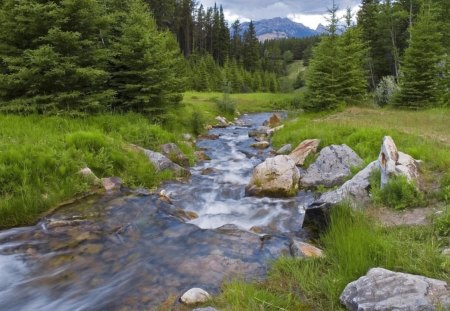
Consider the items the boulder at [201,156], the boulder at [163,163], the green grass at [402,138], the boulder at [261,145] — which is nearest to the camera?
the green grass at [402,138]

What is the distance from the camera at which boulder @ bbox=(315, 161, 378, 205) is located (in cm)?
754

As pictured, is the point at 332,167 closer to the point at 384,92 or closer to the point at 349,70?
the point at 349,70

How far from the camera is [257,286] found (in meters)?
4.97

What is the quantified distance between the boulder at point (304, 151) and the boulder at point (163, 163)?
4.10 m

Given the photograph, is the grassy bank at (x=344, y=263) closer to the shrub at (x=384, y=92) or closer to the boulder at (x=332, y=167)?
the boulder at (x=332, y=167)

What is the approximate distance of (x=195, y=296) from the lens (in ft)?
16.2

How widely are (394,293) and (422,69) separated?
82.8 feet

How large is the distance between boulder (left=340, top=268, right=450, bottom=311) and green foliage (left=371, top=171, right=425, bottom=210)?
10.5ft

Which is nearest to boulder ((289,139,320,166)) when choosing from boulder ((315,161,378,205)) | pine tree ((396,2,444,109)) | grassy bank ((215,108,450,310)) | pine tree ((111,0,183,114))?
boulder ((315,161,378,205))

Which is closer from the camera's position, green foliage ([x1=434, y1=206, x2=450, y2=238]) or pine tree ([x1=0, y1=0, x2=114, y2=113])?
green foliage ([x1=434, y1=206, x2=450, y2=238])

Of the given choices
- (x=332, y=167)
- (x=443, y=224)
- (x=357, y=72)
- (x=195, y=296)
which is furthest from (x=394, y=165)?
(x=357, y=72)

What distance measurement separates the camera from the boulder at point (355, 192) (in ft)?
24.7

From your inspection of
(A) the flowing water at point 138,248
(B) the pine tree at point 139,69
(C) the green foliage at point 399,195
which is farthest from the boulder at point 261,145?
(C) the green foliage at point 399,195

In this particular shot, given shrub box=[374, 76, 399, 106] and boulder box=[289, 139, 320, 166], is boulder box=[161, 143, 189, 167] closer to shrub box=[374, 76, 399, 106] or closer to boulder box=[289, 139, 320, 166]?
boulder box=[289, 139, 320, 166]
